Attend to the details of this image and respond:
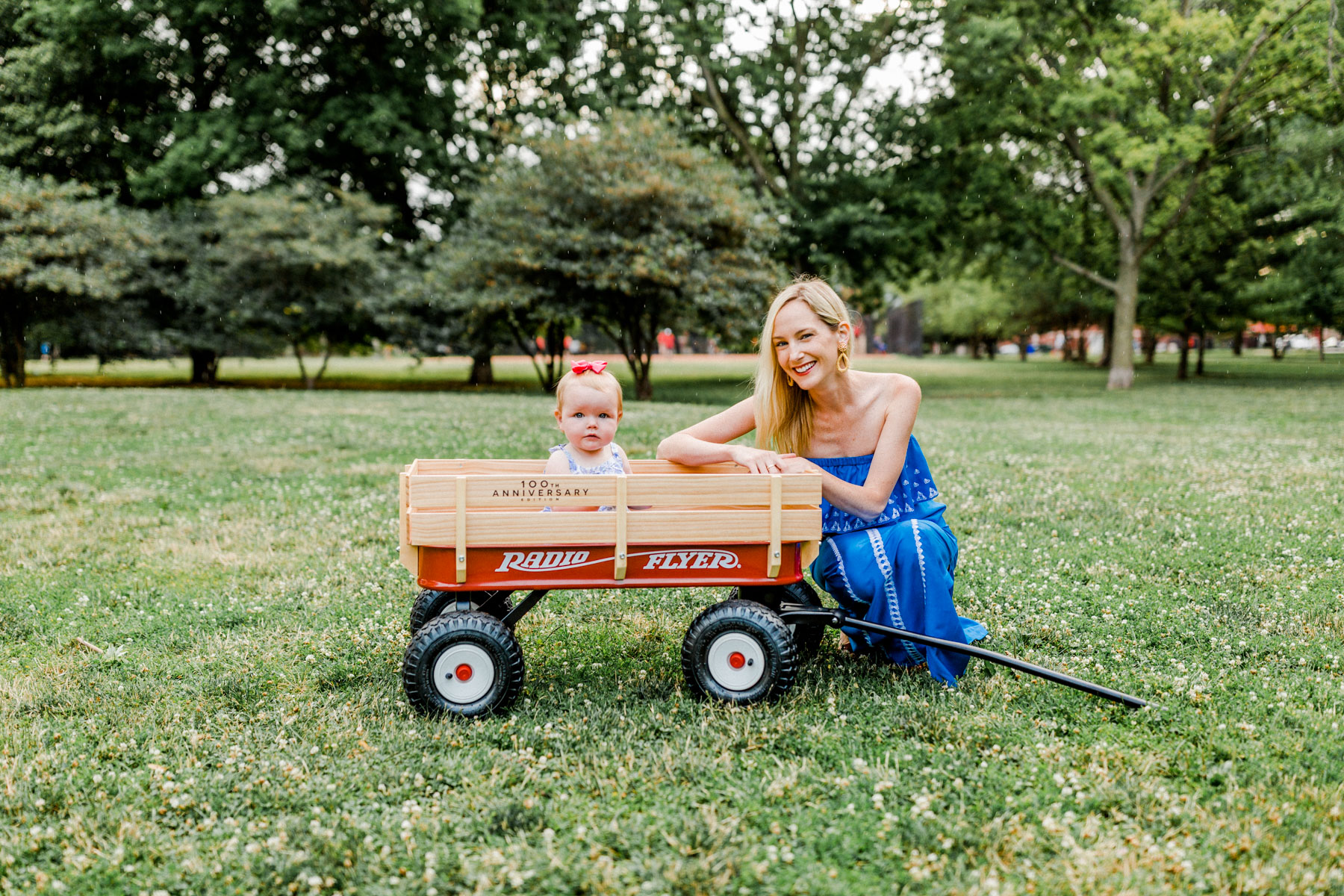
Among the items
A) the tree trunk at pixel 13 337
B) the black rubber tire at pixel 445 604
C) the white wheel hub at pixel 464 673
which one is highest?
the tree trunk at pixel 13 337

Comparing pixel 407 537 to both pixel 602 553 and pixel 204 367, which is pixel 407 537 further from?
pixel 204 367

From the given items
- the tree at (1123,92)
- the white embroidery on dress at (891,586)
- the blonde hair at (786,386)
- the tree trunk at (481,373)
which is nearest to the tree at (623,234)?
the tree trunk at (481,373)

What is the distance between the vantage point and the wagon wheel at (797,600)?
4.10 meters

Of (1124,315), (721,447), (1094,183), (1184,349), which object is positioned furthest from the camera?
(1184,349)

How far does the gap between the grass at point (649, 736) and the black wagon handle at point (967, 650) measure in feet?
0.41

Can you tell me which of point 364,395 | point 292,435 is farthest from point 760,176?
point 292,435

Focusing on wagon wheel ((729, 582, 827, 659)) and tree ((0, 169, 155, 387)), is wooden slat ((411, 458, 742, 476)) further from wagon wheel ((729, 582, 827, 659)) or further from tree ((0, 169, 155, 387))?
tree ((0, 169, 155, 387))

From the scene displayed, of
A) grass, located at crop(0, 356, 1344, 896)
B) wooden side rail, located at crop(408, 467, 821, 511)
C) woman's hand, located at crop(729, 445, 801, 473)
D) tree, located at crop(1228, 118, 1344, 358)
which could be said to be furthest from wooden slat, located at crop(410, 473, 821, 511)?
tree, located at crop(1228, 118, 1344, 358)

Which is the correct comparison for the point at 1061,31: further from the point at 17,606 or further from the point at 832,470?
the point at 17,606

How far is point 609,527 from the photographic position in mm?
3637

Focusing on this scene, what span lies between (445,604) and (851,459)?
85.8 inches

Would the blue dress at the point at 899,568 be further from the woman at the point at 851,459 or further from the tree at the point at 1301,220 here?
the tree at the point at 1301,220

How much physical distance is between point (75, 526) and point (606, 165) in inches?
673

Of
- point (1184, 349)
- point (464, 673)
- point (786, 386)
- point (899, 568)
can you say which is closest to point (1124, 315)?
point (1184, 349)
